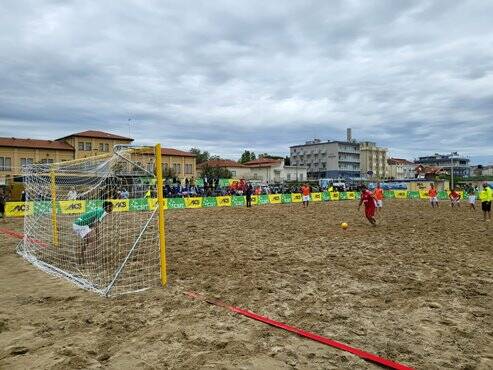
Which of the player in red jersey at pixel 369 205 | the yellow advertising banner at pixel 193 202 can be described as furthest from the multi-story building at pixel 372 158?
the player in red jersey at pixel 369 205

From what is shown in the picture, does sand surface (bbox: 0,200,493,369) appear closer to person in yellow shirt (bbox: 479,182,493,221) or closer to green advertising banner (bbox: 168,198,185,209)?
person in yellow shirt (bbox: 479,182,493,221)

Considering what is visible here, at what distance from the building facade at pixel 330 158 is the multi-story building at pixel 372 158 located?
7841 millimetres

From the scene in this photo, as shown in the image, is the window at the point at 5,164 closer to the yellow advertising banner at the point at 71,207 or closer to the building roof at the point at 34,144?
the building roof at the point at 34,144

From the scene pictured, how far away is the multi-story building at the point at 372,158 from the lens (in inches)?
4759

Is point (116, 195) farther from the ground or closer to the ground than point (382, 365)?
farther from the ground

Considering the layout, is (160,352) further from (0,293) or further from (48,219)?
(48,219)

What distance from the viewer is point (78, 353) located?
4.27 meters

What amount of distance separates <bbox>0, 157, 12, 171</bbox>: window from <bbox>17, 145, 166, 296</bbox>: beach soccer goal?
4754cm

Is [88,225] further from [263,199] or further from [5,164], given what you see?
[5,164]

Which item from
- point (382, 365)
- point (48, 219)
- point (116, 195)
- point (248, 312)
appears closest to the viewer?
point (382, 365)

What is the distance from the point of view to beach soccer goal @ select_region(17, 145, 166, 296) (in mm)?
7310

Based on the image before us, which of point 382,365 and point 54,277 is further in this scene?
point 54,277

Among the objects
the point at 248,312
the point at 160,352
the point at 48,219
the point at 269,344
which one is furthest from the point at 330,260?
the point at 48,219

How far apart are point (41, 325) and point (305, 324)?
130 inches
